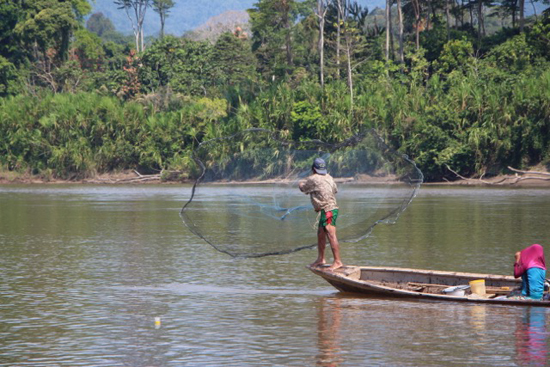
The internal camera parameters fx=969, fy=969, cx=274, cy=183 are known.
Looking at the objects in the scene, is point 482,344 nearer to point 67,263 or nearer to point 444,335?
point 444,335

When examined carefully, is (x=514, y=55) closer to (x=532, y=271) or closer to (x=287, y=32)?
(x=287, y=32)

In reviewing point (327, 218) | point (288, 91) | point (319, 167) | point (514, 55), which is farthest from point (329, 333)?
point (514, 55)

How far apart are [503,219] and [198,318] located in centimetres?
1698

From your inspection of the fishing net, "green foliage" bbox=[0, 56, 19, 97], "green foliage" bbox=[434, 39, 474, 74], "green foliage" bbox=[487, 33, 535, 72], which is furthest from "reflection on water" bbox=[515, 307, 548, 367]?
"green foliage" bbox=[0, 56, 19, 97]

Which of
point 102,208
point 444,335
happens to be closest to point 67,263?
point 444,335

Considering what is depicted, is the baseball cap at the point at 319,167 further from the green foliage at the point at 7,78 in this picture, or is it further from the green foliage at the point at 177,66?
the green foliage at the point at 7,78

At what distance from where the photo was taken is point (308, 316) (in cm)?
1221

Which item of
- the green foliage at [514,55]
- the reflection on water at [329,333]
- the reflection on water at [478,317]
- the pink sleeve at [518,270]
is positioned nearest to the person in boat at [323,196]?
the reflection on water at [329,333]

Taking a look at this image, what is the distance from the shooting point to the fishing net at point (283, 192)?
14109mm

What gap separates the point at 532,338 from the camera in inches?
420

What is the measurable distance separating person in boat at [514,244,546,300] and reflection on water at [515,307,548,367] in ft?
0.85

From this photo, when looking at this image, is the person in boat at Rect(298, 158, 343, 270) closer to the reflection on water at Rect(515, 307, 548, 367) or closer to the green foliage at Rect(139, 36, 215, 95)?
the reflection on water at Rect(515, 307, 548, 367)

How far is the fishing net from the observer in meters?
14.1

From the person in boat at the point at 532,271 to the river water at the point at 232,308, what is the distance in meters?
0.27
